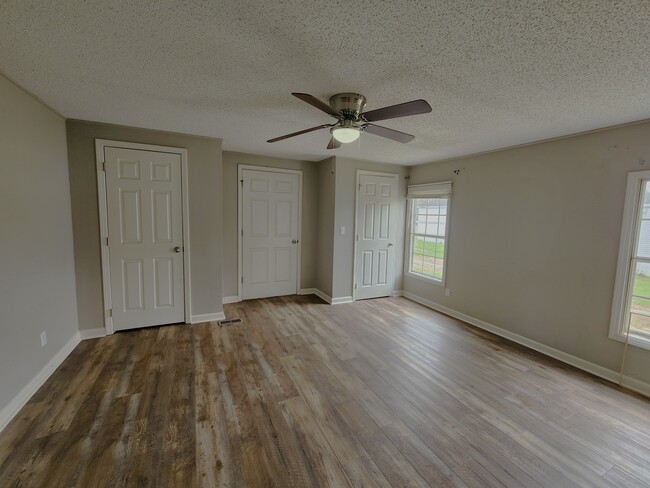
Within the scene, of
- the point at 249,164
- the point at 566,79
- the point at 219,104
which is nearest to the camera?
the point at 566,79

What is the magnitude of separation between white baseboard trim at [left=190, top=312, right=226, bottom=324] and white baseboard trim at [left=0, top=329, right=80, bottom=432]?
1.14m

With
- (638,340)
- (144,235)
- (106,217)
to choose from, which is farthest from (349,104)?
(638,340)

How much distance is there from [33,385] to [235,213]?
288 cm

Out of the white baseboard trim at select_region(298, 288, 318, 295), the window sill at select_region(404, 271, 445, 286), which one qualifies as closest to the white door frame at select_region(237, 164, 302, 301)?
the white baseboard trim at select_region(298, 288, 318, 295)

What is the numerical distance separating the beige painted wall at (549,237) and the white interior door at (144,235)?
3.76m

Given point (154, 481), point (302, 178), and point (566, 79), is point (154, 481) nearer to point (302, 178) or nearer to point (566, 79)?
point (566, 79)

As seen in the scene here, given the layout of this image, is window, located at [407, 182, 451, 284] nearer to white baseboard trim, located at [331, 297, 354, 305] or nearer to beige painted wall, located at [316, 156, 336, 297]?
white baseboard trim, located at [331, 297, 354, 305]

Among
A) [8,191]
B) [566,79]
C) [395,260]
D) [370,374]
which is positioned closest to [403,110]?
[566,79]

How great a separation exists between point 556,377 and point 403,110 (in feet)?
9.11

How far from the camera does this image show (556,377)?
8.86 ft

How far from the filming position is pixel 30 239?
2.24 meters

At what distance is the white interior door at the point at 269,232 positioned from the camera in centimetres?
462

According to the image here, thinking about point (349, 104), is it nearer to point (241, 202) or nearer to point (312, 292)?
point (241, 202)

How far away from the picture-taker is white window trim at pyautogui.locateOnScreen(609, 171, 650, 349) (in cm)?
253
